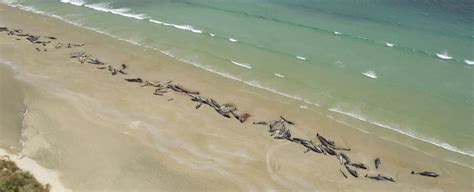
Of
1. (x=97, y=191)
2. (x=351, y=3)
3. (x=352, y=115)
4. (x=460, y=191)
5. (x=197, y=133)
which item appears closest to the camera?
(x=97, y=191)

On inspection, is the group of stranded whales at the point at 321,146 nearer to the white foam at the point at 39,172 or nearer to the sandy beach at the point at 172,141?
the sandy beach at the point at 172,141

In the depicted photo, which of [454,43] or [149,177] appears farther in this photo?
[454,43]

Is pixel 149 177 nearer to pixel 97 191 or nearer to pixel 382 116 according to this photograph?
pixel 97 191

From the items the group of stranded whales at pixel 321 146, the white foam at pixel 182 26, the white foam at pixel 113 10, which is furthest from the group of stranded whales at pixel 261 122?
the white foam at pixel 113 10

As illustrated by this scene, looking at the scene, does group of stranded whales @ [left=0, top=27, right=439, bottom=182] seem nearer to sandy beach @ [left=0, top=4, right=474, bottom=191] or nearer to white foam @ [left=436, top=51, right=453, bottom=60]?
sandy beach @ [left=0, top=4, right=474, bottom=191]

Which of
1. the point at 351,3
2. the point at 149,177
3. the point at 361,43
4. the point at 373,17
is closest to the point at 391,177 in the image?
the point at 149,177

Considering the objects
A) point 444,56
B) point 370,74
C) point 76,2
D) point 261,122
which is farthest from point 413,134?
point 76,2
